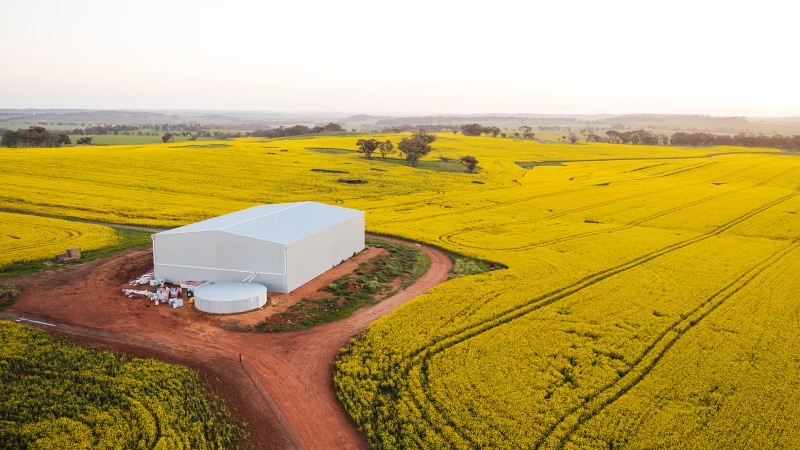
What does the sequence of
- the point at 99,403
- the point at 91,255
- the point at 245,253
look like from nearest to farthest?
the point at 99,403, the point at 245,253, the point at 91,255

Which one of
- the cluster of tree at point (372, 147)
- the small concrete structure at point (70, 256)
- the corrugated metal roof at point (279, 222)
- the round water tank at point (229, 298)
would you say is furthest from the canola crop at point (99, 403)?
the cluster of tree at point (372, 147)

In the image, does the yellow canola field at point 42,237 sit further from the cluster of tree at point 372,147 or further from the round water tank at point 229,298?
the cluster of tree at point 372,147

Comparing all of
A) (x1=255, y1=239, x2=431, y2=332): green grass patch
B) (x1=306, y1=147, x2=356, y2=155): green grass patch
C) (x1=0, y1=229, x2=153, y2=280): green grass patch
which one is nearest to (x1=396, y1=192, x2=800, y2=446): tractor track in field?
(x1=255, y1=239, x2=431, y2=332): green grass patch

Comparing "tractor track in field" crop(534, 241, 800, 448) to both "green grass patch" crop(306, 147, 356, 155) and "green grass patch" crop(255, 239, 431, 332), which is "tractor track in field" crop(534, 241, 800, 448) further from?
"green grass patch" crop(306, 147, 356, 155)

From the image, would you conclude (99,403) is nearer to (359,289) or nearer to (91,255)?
(359,289)

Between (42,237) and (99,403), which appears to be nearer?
(99,403)

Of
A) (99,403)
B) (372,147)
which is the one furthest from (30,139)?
(99,403)
